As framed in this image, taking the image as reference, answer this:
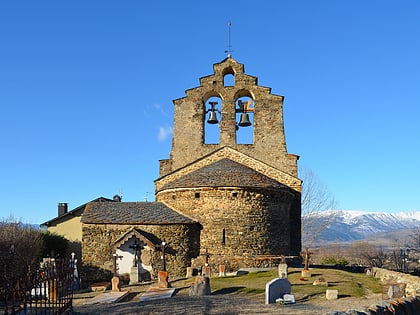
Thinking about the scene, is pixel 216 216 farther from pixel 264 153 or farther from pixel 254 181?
pixel 264 153

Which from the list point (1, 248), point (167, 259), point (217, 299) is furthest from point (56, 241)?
point (217, 299)

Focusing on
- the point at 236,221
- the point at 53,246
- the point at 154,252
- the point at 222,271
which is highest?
the point at 236,221

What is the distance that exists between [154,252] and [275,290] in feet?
34.5

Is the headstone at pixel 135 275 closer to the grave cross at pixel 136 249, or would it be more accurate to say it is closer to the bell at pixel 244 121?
the grave cross at pixel 136 249

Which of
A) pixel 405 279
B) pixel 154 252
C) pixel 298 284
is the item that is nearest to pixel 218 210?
pixel 154 252

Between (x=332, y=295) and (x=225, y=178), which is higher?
(x=225, y=178)

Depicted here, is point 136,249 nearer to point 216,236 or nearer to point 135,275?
point 135,275

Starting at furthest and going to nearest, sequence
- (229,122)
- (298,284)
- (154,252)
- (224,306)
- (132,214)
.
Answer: (229,122) → (132,214) → (154,252) → (298,284) → (224,306)

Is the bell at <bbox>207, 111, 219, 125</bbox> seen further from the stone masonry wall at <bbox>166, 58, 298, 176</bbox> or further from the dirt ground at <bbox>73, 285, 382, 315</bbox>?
the dirt ground at <bbox>73, 285, 382, 315</bbox>

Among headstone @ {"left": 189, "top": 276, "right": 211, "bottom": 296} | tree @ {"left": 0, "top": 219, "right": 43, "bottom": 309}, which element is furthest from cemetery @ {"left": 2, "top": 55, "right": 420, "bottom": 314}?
tree @ {"left": 0, "top": 219, "right": 43, "bottom": 309}

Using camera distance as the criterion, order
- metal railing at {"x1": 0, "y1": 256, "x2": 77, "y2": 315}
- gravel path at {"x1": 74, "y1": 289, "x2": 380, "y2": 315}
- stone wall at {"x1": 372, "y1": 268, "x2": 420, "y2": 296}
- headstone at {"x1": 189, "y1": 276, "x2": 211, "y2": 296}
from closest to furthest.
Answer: metal railing at {"x1": 0, "y1": 256, "x2": 77, "y2": 315} → gravel path at {"x1": 74, "y1": 289, "x2": 380, "y2": 315} → stone wall at {"x1": 372, "y1": 268, "x2": 420, "y2": 296} → headstone at {"x1": 189, "y1": 276, "x2": 211, "y2": 296}

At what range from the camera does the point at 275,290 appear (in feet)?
50.4

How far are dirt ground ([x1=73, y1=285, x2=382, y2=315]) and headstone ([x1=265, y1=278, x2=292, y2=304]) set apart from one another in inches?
13.9

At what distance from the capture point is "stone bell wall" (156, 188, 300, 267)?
24656 millimetres
